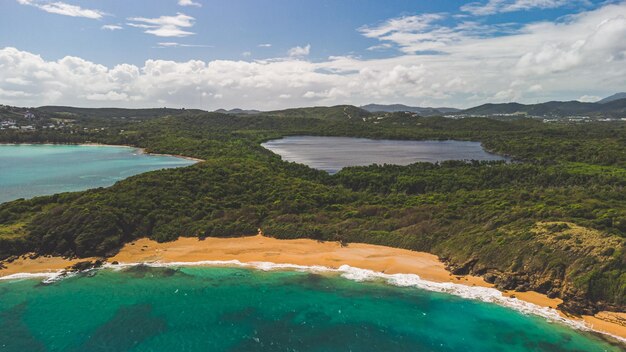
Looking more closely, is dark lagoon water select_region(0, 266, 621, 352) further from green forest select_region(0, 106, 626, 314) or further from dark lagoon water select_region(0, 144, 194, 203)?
dark lagoon water select_region(0, 144, 194, 203)

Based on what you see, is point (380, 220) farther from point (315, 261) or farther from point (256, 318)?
point (256, 318)

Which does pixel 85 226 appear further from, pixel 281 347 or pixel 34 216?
pixel 281 347

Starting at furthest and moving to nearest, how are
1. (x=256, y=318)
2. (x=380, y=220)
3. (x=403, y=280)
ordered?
(x=380, y=220), (x=403, y=280), (x=256, y=318)

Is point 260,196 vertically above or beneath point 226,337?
above

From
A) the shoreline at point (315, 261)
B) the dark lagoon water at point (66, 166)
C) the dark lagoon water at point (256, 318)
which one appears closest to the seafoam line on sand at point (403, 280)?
the shoreline at point (315, 261)

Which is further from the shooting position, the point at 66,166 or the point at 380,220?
the point at 66,166

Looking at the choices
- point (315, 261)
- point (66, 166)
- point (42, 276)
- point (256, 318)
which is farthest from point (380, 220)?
point (66, 166)

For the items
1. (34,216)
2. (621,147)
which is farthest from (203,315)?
(621,147)

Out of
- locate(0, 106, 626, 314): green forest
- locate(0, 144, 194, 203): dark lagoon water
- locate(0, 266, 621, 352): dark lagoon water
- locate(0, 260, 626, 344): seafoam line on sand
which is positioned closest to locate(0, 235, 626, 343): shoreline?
locate(0, 260, 626, 344): seafoam line on sand
